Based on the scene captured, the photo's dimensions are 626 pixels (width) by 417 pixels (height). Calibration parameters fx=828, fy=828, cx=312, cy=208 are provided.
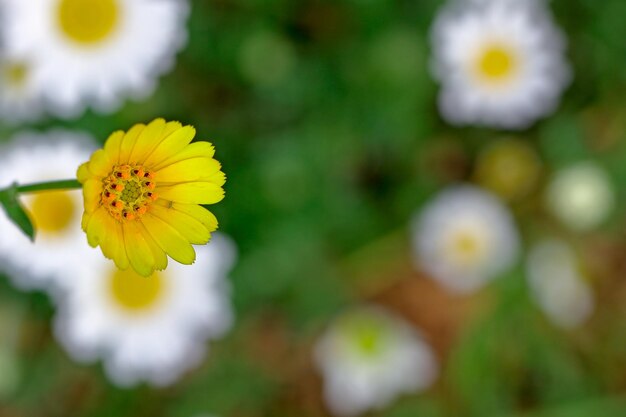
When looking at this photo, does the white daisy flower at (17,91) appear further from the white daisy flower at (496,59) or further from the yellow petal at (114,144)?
the yellow petal at (114,144)

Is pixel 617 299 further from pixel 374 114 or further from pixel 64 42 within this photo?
pixel 64 42

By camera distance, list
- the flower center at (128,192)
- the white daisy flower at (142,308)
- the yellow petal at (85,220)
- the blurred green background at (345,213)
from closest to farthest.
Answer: the yellow petal at (85,220)
the flower center at (128,192)
the white daisy flower at (142,308)
the blurred green background at (345,213)

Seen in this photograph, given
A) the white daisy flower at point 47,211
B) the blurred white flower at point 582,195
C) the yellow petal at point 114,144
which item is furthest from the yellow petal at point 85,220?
the blurred white flower at point 582,195

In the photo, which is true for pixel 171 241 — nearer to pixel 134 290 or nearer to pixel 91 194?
pixel 91 194

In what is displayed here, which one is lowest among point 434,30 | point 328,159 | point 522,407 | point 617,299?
point 522,407

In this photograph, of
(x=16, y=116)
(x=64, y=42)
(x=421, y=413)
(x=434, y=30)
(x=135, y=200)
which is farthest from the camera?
(x=421, y=413)

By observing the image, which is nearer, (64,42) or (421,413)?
(64,42)

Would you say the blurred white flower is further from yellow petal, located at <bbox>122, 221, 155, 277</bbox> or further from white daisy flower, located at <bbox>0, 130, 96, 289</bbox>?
yellow petal, located at <bbox>122, 221, 155, 277</bbox>

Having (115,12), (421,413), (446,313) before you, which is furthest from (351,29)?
(421,413)
